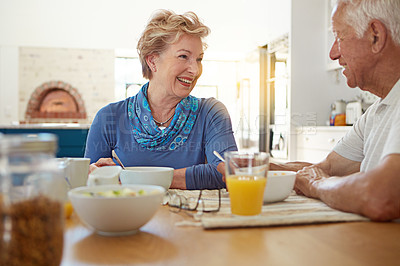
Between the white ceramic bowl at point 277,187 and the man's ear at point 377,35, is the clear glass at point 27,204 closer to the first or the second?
the white ceramic bowl at point 277,187

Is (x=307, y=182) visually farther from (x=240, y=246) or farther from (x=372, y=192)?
(x=240, y=246)

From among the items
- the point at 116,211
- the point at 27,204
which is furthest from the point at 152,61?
the point at 27,204

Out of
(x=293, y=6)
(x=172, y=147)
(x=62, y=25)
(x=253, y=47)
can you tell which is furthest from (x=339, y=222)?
(x=62, y=25)

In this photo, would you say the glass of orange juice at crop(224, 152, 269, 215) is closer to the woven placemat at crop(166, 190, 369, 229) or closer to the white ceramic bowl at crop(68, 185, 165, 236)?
the woven placemat at crop(166, 190, 369, 229)

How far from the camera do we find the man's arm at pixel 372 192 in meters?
0.79

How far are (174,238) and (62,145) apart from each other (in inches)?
118

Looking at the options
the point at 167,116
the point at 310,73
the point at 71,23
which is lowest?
the point at 167,116

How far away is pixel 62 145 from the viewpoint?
3410mm

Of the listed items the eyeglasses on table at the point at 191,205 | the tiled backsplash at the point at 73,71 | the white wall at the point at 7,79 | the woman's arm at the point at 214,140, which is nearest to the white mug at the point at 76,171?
the eyeglasses on table at the point at 191,205

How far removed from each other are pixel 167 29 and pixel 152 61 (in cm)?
20

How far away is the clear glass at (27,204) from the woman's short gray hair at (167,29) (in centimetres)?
135

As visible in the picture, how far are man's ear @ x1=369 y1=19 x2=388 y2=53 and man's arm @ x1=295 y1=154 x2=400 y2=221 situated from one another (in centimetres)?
47

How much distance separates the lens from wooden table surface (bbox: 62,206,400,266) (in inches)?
21.6

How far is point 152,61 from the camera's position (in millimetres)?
1836
